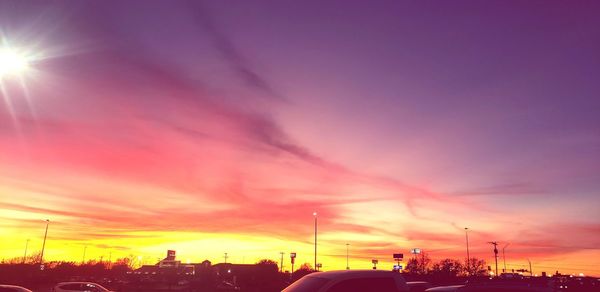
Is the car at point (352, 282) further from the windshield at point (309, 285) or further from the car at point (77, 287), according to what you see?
the car at point (77, 287)

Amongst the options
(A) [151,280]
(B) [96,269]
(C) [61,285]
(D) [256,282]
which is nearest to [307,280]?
(C) [61,285]

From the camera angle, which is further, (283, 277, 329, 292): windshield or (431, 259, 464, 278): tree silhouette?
(431, 259, 464, 278): tree silhouette

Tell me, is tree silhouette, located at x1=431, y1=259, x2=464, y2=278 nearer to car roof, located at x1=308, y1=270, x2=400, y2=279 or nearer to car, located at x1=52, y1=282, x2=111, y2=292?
car, located at x1=52, y1=282, x2=111, y2=292

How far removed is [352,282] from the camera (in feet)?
28.9

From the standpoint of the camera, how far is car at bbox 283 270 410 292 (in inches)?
337

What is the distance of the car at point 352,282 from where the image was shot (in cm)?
857

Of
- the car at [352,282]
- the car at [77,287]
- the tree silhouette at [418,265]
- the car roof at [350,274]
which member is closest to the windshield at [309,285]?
the car at [352,282]

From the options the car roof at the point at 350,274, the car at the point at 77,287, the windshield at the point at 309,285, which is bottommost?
the car at the point at 77,287

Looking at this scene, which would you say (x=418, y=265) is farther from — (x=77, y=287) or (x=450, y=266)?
(x=77, y=287)

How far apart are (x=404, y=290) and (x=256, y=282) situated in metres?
81.2

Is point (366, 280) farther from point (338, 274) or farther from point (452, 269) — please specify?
point (452, 269)

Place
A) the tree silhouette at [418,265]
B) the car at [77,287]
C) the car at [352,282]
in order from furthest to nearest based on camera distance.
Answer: the tree silhouette at [418,265]
the car at [77,287]
the car at [352,282]

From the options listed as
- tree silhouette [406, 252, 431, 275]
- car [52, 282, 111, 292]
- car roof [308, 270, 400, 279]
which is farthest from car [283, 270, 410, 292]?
tree silhouette [406, 252, 431, 275]

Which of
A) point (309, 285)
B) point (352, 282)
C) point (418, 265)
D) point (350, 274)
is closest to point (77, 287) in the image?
point (309, 285)
